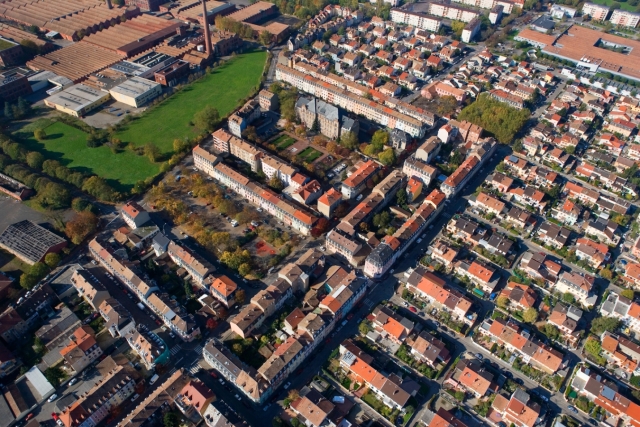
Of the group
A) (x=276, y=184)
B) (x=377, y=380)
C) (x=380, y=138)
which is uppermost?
(x=380, y=138)

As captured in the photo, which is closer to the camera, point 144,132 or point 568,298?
point 568,298

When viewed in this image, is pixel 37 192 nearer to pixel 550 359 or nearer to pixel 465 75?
pixel 550 359

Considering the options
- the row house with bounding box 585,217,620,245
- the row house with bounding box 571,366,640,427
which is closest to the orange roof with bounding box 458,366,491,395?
the row house with bounding box 571,366,640,427

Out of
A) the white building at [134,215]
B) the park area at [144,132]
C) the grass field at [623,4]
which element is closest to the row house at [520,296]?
the white building at [134,215]

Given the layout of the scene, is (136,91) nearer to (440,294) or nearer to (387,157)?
(387,157)

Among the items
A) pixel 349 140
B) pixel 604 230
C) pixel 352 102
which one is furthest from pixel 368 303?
pixel 352 102

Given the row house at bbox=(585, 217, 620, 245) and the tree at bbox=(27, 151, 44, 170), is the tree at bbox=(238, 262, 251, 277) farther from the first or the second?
the row house at bbox=(585, 217, 620, 245)

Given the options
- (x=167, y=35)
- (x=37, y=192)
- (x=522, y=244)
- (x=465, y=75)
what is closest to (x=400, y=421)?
(x=522, y=244)
